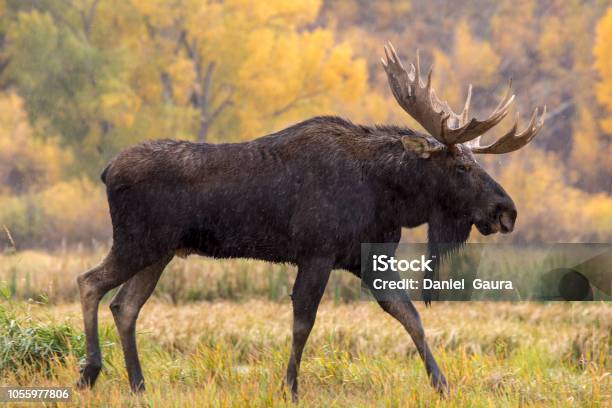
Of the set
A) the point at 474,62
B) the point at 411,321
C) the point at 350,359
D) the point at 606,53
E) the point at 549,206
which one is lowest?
the point at 350,359

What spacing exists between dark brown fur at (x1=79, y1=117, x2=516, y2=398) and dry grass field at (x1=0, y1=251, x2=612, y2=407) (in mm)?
389

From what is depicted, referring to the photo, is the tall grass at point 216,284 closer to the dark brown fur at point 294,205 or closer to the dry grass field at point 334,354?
the dry grass field at point 334,354

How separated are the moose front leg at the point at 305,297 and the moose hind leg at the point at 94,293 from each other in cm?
116

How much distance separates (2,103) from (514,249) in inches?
728

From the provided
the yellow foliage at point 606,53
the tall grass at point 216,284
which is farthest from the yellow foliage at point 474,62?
the tall grass at point 216,284

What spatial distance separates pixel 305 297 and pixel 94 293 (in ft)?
4.55

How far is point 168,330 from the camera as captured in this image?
29.9ft

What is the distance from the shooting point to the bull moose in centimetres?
660

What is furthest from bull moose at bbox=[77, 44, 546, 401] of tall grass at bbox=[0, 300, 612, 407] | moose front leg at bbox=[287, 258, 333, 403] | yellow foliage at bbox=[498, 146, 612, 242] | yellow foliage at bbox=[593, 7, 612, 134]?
yellow foliage at bbox=[593, 7, 612, 134]

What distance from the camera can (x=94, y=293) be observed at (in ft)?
22.4

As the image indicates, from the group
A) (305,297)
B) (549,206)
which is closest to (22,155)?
(549,206)

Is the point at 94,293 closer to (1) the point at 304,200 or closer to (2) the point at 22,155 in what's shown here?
(1) the point at 304,200

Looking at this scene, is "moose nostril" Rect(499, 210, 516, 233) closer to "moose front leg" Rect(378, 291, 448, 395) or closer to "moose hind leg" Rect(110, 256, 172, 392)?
"moose front leg" Rect(378, 291, 448, 395)

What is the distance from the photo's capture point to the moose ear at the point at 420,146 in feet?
22.0
